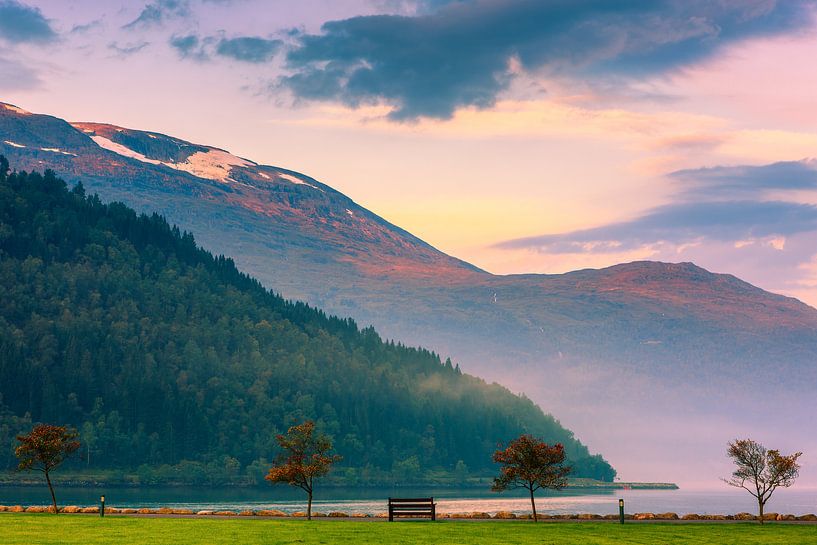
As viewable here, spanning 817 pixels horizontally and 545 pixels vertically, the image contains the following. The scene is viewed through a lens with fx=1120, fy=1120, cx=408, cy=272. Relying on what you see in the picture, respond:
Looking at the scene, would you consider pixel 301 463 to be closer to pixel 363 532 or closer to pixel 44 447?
pixel 363 532

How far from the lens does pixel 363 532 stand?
255 feet

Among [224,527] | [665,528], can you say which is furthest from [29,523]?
[665,528]

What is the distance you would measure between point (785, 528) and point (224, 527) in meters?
42.3

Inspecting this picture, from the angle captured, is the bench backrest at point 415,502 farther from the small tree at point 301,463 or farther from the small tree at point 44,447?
the small tree at point 44,447

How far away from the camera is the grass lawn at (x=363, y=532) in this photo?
7088cm

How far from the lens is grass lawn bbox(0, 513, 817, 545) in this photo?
70.9m

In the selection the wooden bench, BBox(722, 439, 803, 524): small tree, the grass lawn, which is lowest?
the grass lawn

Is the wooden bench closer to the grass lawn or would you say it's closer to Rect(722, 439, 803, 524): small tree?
the grass lawn

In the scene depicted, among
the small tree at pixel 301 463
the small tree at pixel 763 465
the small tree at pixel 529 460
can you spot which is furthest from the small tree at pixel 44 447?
the small tree at pixel 763 465

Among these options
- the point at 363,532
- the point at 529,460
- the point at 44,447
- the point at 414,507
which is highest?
the point at 44,447

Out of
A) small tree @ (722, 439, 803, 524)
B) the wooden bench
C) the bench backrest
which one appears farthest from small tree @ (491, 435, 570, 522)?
small tree @ (722, 439, 803, 524)

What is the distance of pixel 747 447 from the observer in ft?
328

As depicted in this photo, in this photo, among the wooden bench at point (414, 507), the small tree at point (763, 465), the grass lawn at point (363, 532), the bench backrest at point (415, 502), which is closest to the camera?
the grass lawn at point (363, 532)

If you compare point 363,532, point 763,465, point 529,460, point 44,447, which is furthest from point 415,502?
point 44,447
